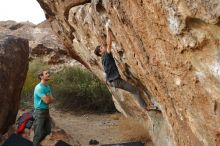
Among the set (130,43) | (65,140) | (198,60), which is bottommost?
(65,140)

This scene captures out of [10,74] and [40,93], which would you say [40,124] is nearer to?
[40,93]

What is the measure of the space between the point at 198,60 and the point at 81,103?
1343 centimetres

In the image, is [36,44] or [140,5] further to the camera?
[36,44]

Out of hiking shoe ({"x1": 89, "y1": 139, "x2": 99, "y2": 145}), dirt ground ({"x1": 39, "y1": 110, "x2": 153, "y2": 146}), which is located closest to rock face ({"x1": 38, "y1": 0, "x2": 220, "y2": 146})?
dirt ground ({"x1": 39, "y1": 110, "x2": 153, "y2": 146})

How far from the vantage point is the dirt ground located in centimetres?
1216

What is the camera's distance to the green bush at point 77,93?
17.9m

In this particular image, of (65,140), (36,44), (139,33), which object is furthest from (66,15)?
(36,44)

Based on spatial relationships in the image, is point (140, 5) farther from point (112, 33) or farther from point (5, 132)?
point (5, 132)

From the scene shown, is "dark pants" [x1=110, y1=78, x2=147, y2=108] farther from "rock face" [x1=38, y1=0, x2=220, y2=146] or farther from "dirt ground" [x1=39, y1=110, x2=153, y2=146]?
"dirt ground" [x1=39, y1=110, x2=153, y2=146]

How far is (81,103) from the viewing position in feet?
59.7

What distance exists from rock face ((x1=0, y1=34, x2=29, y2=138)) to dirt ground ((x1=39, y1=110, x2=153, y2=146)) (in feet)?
3.99

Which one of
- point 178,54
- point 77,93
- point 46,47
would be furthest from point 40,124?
point 46,47

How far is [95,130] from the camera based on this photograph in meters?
14.9

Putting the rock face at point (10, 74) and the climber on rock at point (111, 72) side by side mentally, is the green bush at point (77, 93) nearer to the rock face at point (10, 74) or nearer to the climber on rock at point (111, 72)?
the rock face at point (10, 74)
